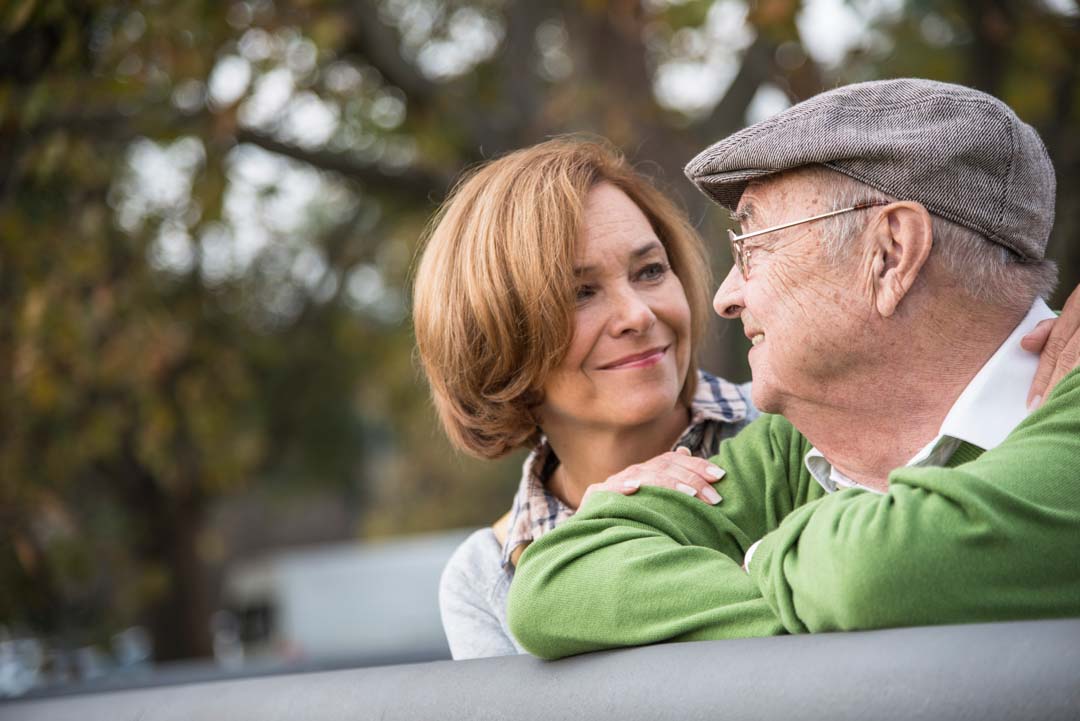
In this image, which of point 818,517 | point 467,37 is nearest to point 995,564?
point 818,517

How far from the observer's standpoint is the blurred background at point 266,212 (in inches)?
254

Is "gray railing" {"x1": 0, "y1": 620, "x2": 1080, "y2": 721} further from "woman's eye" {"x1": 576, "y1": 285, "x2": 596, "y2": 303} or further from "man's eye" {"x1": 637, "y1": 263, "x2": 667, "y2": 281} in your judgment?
"man's eye" {"x1": 637, "y1": 263, "x2": 667, "y2": 281}

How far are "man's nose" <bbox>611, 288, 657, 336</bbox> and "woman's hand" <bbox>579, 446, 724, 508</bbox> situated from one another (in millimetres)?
452

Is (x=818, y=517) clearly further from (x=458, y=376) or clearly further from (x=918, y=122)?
(x=458, y=376)

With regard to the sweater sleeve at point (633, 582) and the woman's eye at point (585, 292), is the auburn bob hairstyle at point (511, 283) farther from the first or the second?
the sweater sleeve at point (633, 582)

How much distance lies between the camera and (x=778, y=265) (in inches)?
81.1

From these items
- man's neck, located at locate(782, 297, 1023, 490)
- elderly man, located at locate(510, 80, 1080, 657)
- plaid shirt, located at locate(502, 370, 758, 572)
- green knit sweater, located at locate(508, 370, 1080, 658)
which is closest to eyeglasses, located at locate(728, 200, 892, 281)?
elderly man, located at locate(510, 80, 1080, 657)

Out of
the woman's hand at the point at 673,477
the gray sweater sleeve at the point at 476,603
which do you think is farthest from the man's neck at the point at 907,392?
the gray sweater sleeve at the point at 476,603

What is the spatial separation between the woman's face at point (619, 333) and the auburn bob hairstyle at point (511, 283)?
0.15ft

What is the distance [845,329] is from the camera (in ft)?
6.54

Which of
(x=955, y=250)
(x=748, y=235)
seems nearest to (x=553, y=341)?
(x=748, y=235)

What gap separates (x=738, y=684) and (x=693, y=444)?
1.33 metres

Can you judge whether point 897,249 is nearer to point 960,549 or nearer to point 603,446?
point 960,549

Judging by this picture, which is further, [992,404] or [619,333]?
[619,333]
